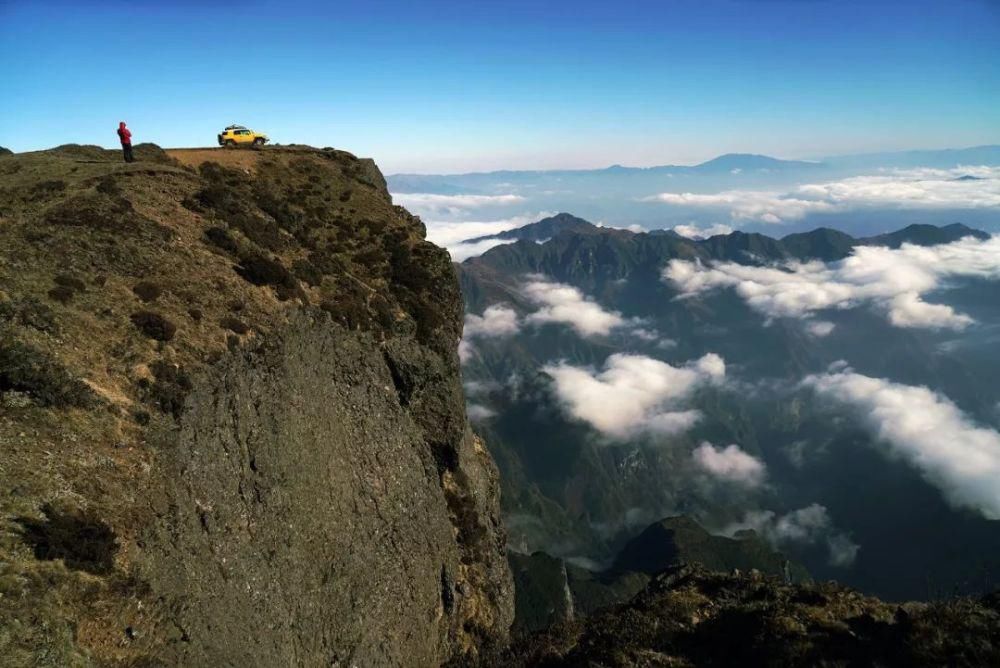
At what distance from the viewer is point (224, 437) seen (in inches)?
1062

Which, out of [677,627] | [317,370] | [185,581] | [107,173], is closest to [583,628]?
[677,627]

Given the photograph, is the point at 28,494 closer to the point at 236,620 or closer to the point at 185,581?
the point at 185,581

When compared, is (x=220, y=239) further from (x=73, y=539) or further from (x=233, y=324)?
(x=73, y=539)

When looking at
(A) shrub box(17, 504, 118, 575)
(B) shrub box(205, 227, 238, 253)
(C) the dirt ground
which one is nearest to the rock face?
(A) shrub box(17, 504, 118, 575)

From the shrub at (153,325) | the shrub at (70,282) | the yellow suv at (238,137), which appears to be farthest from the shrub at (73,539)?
the yellow suv at (238,137)

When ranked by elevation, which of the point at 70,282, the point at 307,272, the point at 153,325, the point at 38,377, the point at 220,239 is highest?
the point at 220,239

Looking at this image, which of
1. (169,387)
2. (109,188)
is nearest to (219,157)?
(109,188)

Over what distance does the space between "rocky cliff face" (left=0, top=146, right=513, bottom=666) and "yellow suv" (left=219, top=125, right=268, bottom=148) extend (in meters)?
20.7

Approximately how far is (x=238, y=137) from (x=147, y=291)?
1987 inches

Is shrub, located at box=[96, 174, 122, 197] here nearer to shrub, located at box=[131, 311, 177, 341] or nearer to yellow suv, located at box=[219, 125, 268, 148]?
shrub, located at box=[131, 311, 177, 341]

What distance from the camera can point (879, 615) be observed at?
2145 centimetres

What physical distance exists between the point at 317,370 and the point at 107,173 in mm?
23259

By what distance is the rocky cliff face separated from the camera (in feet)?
62.2

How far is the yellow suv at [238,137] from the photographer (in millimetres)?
71438
